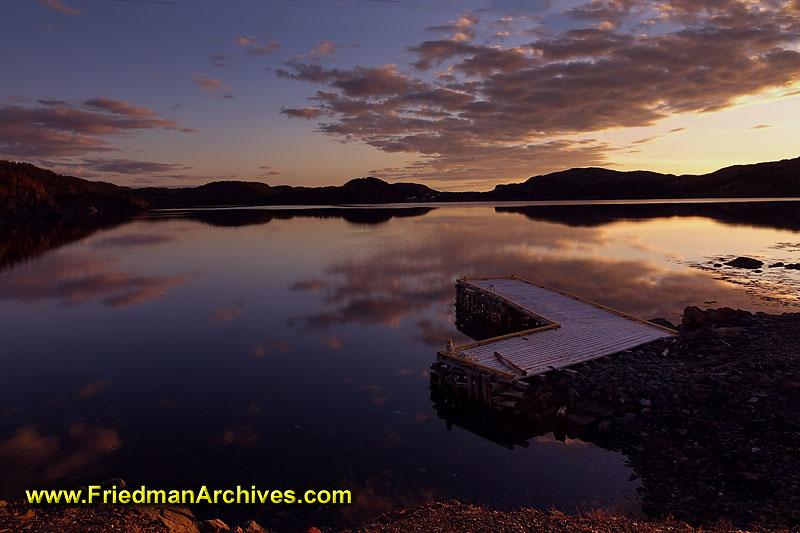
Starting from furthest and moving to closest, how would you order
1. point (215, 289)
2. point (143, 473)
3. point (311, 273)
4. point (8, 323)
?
point (311, 273)
point (215, 289)
point (8, 323)
point (143, 473)

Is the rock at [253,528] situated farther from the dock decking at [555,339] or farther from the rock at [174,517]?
the dock decking at [555,339]

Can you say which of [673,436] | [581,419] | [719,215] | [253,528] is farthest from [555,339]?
[719,215]

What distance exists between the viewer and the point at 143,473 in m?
13.1

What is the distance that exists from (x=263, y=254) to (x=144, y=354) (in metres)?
40.7

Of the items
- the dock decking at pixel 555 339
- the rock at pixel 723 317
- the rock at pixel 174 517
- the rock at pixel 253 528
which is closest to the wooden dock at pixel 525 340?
the dock decking at pixel 555 339

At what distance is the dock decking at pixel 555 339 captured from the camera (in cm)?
1811

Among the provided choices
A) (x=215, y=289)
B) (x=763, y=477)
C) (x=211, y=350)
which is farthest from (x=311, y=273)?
(x=763, y=477)

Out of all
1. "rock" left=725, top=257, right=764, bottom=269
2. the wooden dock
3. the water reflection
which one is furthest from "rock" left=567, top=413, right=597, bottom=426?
the water reflection

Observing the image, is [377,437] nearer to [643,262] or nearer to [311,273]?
[311,273]

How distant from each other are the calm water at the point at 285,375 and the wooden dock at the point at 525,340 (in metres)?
1.92

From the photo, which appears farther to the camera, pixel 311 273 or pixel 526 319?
pixel 311 273

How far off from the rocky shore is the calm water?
3.65ft

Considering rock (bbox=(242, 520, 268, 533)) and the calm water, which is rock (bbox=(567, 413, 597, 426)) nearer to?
the calm water

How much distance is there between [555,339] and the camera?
20.8m
